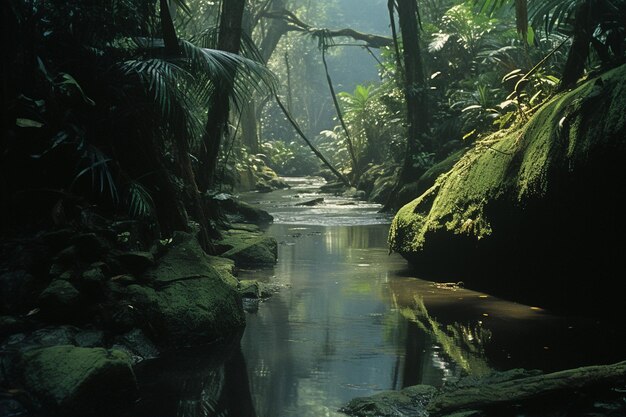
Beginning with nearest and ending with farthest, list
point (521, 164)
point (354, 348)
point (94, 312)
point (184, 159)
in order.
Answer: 1. point (94, 312)
2. point (354, 348)
3. point (521, 164)
4. point (184, 159)

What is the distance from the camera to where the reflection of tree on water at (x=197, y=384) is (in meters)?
4.27

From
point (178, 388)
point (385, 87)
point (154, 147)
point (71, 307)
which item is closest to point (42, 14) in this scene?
point (154, 147)

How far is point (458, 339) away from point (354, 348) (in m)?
0.85

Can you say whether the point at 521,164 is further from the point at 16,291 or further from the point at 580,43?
the point at 16,291

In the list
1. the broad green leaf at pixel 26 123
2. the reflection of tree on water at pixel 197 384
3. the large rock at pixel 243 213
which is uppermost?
the broad green leaf at pixel 26 123

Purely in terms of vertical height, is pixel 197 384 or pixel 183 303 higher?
pixel 183 303

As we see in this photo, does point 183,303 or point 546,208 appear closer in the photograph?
point 183,303

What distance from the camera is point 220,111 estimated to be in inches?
386

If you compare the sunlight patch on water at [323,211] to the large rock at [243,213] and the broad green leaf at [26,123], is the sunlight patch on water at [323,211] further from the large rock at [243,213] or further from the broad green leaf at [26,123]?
the broad green leaf at [26,123]

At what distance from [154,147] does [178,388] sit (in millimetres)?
3413

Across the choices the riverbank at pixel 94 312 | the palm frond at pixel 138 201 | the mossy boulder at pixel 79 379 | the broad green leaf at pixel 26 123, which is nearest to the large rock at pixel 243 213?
the palm frond at pixel 138 201

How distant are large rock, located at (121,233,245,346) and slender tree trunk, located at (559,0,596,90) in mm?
4209

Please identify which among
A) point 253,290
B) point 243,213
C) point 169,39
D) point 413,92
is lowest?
point 253,290

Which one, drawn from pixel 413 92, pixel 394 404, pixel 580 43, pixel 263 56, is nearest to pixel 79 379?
pixel 394 404
